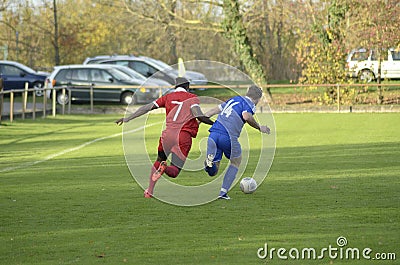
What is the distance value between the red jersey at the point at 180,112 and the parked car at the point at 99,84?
23515 mm

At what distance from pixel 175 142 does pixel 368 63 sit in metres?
28.4

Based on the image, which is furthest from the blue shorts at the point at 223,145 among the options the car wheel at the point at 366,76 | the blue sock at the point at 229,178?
the car wheel at the point at 366,76

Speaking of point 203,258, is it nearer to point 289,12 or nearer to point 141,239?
point 141,239

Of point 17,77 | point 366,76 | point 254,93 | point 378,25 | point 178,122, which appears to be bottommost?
point 17,77

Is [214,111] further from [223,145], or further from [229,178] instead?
[229,178]

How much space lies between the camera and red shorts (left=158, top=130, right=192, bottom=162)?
12.7 metres

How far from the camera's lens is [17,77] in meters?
42.7

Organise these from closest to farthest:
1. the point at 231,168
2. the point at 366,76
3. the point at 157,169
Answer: the point at 157,169 → the point at 231,168 → the point at 366,76

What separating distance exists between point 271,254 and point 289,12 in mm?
35200

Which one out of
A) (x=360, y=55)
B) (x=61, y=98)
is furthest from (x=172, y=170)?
(x=360, y=55)

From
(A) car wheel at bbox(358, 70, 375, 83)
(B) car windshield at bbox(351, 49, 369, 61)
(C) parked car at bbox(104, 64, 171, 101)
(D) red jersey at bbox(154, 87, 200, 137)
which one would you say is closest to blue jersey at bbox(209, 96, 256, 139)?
(D) red jersey at bbox(154, 87, 200, 137)

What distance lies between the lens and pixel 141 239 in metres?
9.77

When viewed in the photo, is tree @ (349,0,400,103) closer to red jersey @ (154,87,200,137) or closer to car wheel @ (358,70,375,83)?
car wheel @ (358,70,375,83)

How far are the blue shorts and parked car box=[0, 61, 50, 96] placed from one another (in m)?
30.7
